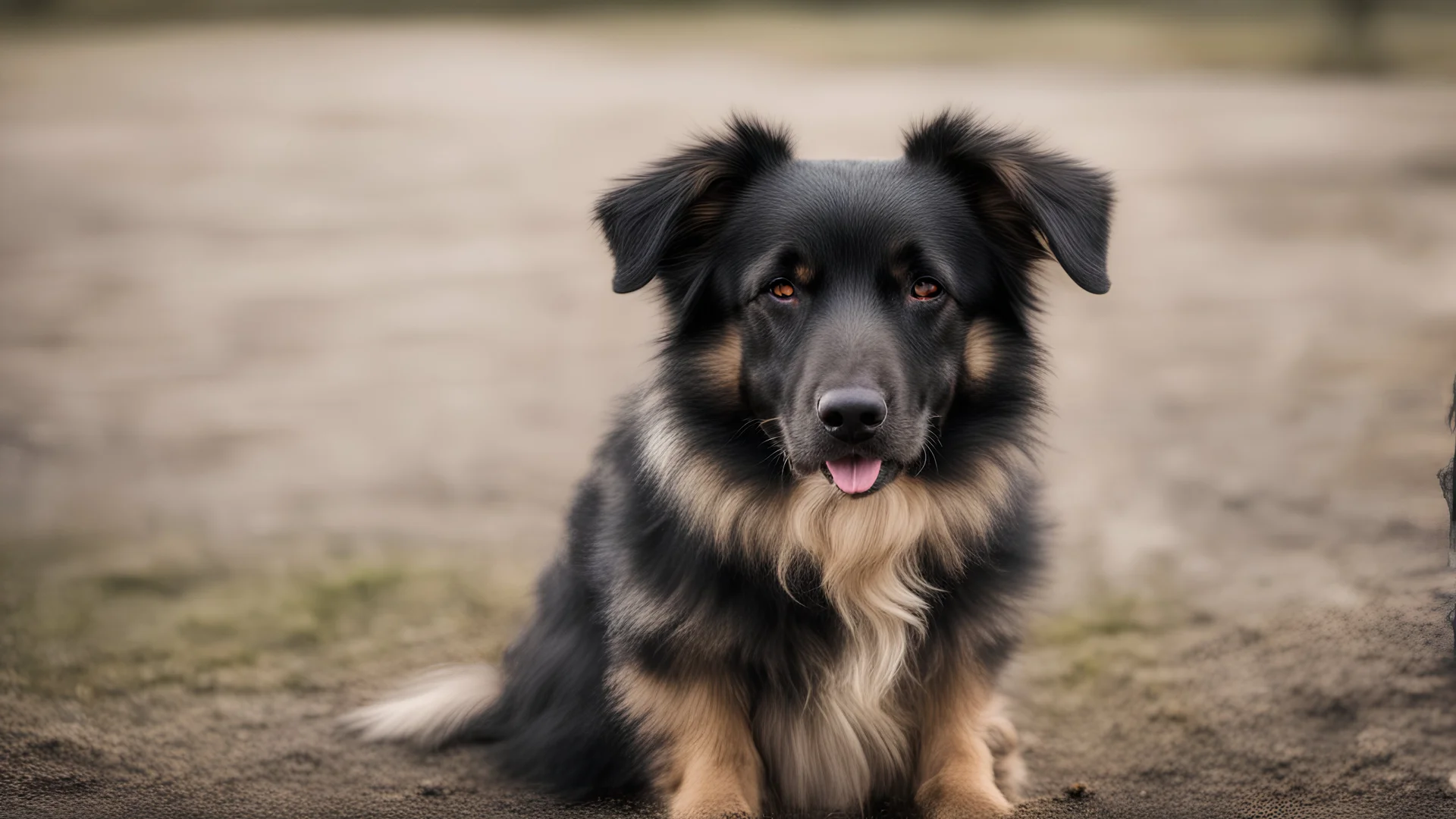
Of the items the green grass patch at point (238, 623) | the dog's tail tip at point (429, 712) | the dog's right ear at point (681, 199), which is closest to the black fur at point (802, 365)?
the dog's right ear at point (681, 199)

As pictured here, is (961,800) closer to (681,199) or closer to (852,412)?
(852,412)

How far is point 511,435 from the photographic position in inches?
339

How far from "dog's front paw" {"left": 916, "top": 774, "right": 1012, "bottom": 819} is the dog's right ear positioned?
1.72m

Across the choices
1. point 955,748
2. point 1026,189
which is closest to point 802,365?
point 1026,189

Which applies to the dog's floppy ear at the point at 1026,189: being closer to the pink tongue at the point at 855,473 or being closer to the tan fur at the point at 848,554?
the tan fur at the point at 848,554

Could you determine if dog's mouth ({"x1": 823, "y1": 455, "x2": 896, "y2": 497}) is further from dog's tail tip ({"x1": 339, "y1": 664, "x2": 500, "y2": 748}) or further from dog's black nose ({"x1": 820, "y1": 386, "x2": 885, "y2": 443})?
dog's tail tip ({"x1": 339, "y1": 664, "x2": 500, "y2": 748})

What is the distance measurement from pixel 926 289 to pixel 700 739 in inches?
57.5

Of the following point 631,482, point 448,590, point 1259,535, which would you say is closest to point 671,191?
point 631,482

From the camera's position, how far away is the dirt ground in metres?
4.50

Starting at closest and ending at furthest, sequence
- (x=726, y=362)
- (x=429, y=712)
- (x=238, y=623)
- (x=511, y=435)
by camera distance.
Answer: (x=726, y=362) < (x=429, y=712) < (x=238, y=623) < (x=511, y=435)

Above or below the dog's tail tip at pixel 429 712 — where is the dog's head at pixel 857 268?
above

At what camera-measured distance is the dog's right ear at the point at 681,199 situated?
385 centimetres

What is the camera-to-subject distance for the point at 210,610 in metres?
5.79

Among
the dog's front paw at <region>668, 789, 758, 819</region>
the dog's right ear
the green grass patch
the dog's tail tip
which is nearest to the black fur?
the dog's right ear
